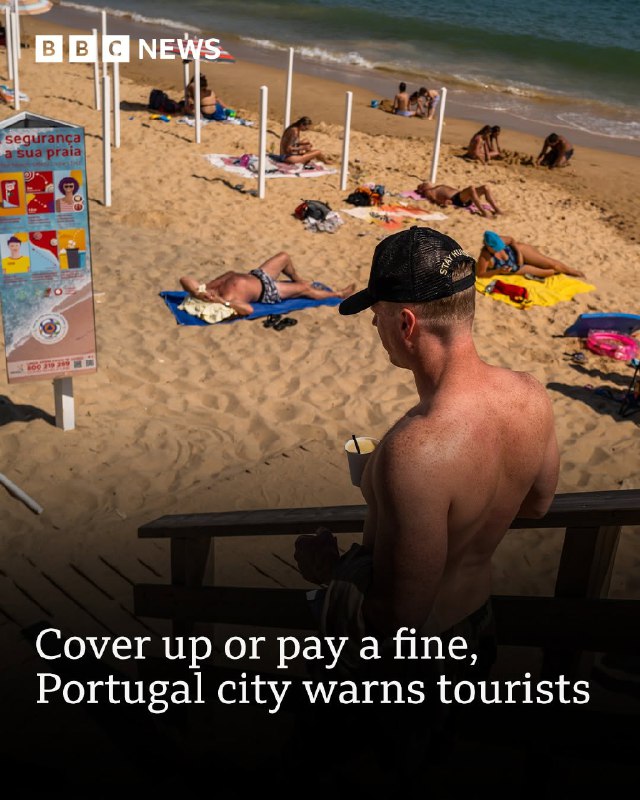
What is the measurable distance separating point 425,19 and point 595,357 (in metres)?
32.6

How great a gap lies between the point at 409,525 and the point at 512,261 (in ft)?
27.2

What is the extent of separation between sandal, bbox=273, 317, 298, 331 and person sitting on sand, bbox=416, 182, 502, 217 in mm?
4757

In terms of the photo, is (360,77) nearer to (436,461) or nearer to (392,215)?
(392,215)

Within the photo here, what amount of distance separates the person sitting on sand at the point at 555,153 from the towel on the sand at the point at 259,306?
833 centimetres

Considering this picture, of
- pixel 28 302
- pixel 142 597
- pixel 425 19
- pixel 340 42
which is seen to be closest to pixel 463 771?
pixel 142 597

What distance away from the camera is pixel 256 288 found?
26.8ft

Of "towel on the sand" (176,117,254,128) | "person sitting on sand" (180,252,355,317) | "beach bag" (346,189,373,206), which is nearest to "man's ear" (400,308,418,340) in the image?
"person sitting on sand" (180,252,355,317)

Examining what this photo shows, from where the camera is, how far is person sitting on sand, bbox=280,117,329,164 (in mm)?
12812

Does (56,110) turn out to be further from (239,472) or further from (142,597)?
(142,597)

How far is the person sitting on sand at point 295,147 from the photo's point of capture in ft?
42.0

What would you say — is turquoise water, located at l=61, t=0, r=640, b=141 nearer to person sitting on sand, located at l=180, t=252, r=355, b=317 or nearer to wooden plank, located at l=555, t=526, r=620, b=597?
person sitting on sand, located at l=180, t=252, r=355, b=317

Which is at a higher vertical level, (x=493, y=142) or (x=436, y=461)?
(x=436, y=461)

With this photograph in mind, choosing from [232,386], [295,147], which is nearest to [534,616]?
[232,386]

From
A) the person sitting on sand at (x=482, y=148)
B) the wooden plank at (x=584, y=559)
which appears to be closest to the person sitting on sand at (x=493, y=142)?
the person sitting on sand at (x=482, y=148)
